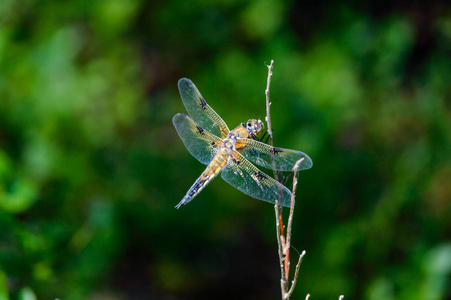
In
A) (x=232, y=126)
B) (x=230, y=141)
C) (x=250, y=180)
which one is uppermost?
(x=232, y=126)

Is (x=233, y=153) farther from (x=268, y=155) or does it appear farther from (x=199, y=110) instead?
(x=199, y=110)

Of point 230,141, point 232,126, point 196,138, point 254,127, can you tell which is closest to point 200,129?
point 196,138

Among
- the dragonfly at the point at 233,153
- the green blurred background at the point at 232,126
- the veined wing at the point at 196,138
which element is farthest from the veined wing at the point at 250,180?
the green blurred background at the point at 232,126

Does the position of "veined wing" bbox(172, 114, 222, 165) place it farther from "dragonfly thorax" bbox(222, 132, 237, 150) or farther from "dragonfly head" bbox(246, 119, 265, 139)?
"dragonfly head" bbox(246, 119, 265, 139)

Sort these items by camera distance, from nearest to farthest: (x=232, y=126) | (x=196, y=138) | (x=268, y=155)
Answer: (x=268, y=155)
(x=196, y=138)
(x=232, y=126)

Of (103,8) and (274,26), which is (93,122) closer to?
(103,8)

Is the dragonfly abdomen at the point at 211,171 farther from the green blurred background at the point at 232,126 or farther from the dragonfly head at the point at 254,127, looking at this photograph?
the green blurred background at the point at 232,126
